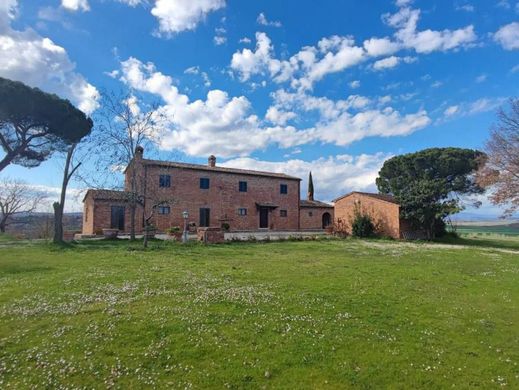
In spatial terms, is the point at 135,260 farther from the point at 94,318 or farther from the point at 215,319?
the point at 215,319

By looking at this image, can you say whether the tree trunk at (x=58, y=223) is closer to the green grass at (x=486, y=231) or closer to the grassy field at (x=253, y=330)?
the grassy field at (x=253, y=330)

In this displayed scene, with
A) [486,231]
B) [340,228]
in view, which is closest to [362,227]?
[340,228]

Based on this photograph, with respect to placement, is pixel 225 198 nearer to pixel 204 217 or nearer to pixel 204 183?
pixel 204 183

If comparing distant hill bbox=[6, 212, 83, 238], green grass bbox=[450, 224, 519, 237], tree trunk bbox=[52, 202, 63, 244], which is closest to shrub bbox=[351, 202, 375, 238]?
green grass bbox=[450, 224, 519, 237]

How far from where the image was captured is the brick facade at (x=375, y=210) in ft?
A: 89.8

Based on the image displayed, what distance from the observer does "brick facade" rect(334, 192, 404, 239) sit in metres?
27.4

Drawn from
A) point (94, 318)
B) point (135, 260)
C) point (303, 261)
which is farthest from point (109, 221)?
point (94, 318)

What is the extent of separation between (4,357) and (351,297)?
255 inches

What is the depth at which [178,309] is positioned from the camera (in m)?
6.08

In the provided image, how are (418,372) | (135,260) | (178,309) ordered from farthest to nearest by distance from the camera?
(135,260), (178,309), (418,372)

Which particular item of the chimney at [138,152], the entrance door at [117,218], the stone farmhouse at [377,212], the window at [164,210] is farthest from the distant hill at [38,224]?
the stone farmhouse at [377,212]

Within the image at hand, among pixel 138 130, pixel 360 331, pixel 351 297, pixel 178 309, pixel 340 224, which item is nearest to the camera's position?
pixel 360 331

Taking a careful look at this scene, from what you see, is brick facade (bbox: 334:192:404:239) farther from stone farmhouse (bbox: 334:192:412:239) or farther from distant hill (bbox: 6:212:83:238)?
distant hill (bbox: 6:212:83:238)

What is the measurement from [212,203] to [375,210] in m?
16.6
